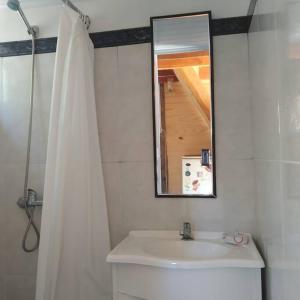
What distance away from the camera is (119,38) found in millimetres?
1503

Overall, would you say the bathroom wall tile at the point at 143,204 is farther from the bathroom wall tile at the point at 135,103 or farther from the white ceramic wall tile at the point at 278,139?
the white ceramic wall tile at the point at 278,139

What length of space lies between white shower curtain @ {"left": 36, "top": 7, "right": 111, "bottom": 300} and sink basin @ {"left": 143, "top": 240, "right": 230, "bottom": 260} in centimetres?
25

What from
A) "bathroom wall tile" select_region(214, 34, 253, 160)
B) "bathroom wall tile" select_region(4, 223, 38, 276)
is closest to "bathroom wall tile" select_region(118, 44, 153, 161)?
"bathroom wall tile" select_region(214, 34, 253, 160)

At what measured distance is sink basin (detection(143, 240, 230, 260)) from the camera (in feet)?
4.27

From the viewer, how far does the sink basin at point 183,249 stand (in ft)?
4.27

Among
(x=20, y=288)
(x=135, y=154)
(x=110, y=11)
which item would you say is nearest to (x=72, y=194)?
(x=135, y=154)

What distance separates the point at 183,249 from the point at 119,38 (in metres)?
1.14

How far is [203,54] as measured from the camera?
4.62 ft

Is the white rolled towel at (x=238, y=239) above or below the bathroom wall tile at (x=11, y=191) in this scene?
below

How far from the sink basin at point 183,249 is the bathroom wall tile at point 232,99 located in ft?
1.42

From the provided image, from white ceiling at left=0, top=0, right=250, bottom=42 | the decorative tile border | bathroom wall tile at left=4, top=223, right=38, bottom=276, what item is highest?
white ceiling at left=0, top=0, right=250, bottom=42

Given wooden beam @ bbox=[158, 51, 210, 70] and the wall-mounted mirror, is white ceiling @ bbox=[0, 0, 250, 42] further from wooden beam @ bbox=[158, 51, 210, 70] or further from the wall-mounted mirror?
wooden beam @ bbox=[158, 51, 210, 70]

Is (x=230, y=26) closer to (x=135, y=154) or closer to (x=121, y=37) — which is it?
(x=121, y=37)

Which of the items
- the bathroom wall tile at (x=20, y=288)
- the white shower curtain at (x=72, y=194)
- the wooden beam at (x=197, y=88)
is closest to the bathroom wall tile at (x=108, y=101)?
the white shower curtain at (x=72, y=194)
